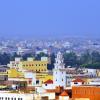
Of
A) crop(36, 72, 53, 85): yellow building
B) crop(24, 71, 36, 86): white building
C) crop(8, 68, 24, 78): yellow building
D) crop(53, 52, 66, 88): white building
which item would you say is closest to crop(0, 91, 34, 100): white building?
→ crop(53, 52, 66, 88): white building

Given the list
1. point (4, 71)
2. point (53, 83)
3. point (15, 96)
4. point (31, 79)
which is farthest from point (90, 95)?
point (4, 71)

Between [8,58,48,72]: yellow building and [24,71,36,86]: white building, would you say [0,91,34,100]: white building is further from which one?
[8,58,48,72]: yellow building

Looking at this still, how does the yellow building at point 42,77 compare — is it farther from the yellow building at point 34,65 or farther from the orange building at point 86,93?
the orange building at point 86,93

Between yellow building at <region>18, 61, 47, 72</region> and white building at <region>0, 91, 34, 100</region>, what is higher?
white building at <region>0, 91, 34, 100</region>

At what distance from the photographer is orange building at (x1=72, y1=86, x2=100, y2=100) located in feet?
123

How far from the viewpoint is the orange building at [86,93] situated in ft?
123

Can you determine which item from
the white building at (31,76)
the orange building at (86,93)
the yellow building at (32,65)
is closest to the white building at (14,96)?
the orange building at (86,93)

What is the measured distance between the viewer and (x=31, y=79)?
2243 inches

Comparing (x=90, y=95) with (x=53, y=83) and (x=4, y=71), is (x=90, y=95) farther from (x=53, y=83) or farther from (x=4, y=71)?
(x=4, y=71)

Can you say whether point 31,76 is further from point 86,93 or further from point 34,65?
point 86,93

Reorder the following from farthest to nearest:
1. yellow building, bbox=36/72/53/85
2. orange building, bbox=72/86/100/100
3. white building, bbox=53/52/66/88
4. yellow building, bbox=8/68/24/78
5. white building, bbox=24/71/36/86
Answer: yellow building, bbox=8/68/24/78
yellow building, bbox=36/72/53/85
white building, bbox=24/71/36/86
white building, bbox=53/52/66/88
orange building, bbox=72/86/100/100

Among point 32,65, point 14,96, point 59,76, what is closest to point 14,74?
point 32,65

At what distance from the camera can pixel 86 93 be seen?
37.7m

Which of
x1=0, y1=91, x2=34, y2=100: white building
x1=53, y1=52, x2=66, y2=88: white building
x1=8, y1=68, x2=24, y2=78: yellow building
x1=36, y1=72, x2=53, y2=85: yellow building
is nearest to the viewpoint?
x1=0, y1=91, x2=34, y2=100: white building
